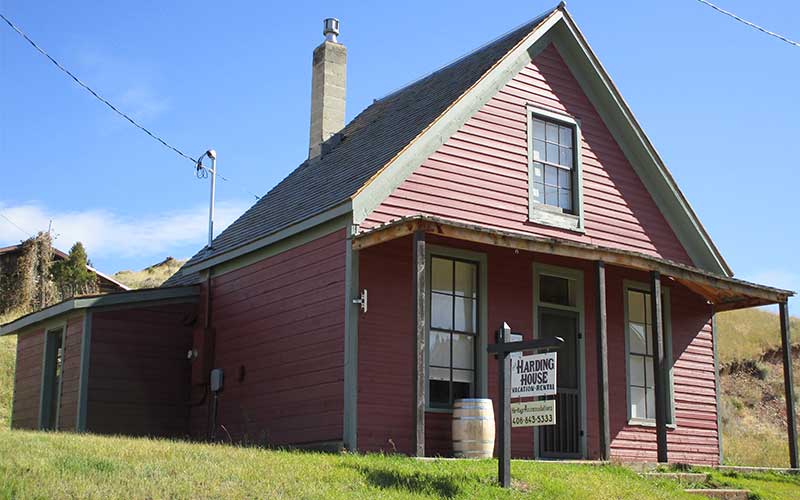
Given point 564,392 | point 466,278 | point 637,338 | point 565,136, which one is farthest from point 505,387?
point 565,136

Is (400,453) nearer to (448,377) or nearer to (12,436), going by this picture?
(448,377)

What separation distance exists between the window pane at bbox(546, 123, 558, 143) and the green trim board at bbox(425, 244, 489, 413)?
2.68 m

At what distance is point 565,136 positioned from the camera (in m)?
16.9

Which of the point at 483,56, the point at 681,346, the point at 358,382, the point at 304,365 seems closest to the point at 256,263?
the point at 304,365

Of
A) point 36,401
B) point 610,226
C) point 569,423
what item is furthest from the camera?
point 36,401

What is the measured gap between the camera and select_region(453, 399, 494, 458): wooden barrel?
13047 millimetres

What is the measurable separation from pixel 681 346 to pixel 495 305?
4260mm

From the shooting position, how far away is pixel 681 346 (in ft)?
58.0

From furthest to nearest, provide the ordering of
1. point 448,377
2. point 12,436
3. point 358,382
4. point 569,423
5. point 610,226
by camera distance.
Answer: point 610,226 < point 569,423 < point 448,377 < point 358,382 < point 12,436

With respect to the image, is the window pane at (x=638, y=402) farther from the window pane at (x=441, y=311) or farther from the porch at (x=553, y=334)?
the window pane at (x=441, y=311)

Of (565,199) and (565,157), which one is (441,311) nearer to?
(565,199)

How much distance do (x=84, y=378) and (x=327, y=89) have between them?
22.2 ft

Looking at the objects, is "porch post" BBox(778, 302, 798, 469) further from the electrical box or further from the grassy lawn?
the electrical box

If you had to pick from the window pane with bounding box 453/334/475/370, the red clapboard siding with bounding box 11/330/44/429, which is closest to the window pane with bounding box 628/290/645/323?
the window pane with bounding box 453/334/475/370
